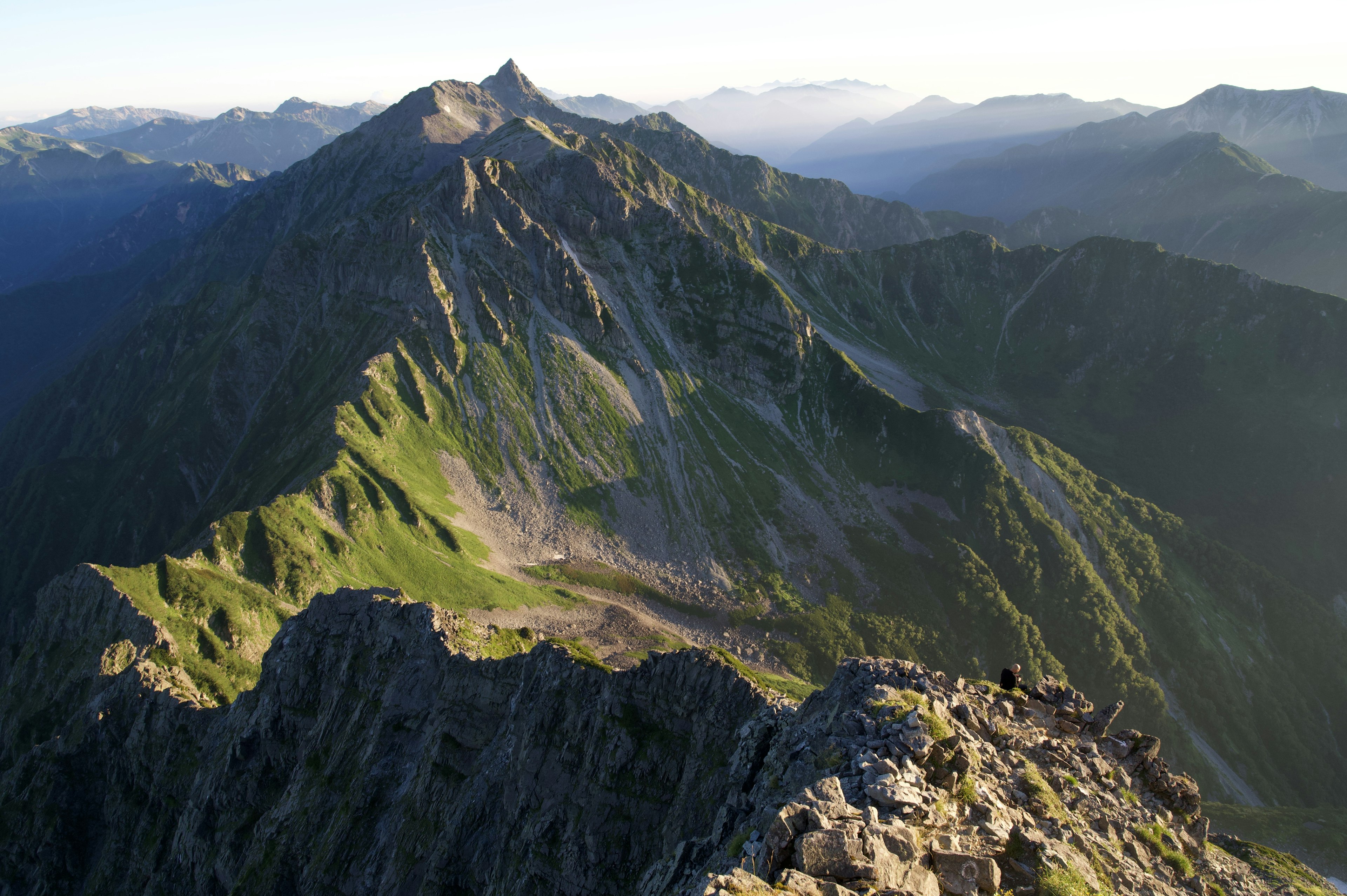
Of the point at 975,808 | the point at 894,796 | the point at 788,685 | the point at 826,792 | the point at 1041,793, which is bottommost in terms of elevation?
the point at 788,685

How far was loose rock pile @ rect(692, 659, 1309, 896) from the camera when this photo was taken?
18.9 m

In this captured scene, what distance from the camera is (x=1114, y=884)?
24.7 meters

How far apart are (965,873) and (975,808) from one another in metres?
3.64

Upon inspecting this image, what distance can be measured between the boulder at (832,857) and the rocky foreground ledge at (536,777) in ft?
0.21

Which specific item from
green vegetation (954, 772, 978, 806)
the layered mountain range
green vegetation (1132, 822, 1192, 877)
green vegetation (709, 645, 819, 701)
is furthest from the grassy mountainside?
green vegetation (1132, 822, 1192, 877)

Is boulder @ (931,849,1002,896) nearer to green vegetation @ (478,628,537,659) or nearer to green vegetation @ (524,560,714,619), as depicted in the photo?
green vegetation @ (478,628,537,659)

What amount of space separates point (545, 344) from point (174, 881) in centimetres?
14682

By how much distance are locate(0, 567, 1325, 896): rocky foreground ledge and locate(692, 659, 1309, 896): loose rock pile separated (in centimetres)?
10

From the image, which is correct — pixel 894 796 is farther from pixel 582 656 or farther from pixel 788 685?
pixel 788 685

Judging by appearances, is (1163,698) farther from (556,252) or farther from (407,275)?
(407,275)

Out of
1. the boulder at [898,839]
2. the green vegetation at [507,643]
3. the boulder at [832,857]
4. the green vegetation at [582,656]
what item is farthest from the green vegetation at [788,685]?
the boulder at [832,857]

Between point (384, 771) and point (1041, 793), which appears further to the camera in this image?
point (384, 771)

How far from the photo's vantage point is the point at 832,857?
60.3 feet

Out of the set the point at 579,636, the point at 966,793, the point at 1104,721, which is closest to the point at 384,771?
the point at 966,793
